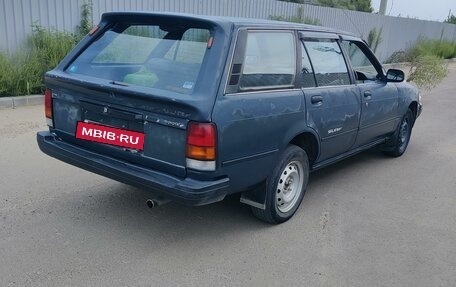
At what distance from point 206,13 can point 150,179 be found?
9750 millimetres

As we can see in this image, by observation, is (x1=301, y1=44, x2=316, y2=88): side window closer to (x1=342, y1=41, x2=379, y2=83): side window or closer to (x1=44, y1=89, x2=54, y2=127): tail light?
(x1=342, y1=41, x2=379, y2=83): side window

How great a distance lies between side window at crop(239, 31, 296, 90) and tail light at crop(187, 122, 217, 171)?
1.68ft

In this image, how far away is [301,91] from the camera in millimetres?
3988

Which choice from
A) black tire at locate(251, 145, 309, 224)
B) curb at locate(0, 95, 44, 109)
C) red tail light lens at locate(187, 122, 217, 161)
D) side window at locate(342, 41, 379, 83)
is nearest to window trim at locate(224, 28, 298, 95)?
red tail light lens at locate(187, 122, 217, 161)

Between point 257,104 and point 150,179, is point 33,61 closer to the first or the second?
point 150,179

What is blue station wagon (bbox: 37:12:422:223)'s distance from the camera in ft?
10.5

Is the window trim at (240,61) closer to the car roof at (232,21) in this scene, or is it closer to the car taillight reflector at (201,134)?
the car roof at (232,21)

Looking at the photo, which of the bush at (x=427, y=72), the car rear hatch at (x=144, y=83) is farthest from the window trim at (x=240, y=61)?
the bush at (x=427, y=72)

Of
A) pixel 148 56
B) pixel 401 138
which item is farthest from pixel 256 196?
pixel 401 138

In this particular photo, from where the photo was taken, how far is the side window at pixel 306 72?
4078mm

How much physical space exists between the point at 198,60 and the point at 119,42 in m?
0.92

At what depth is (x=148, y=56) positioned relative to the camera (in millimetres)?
3713

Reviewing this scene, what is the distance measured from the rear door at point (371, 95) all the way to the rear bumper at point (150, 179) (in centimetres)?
240

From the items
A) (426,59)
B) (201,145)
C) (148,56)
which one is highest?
(148,56)
